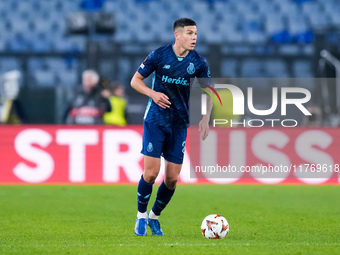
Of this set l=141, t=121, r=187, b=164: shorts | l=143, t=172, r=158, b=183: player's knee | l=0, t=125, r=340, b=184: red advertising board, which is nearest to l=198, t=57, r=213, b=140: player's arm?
l=141, t=121, r=187, b=164: shorts

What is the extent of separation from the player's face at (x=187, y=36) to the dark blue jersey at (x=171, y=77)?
0.15 m

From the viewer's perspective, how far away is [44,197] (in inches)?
400

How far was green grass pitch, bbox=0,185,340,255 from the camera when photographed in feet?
18.7

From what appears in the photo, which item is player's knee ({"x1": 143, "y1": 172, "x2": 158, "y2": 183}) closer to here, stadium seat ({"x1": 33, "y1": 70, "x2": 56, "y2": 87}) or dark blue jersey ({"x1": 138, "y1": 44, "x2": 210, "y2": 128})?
dark blue jersey ({"x1": 138, "y1": 44, "x2": 210, "y2": 128})

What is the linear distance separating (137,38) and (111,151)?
5.74 meters

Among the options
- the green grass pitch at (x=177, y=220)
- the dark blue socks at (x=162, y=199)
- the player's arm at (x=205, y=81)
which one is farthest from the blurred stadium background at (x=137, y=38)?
the dark blue socks at (x=162, y=199)

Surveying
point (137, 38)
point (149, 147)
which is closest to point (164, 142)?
point (149, 147)

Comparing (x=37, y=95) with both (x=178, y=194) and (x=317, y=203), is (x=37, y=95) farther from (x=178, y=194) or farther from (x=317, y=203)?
(x=317, y=203)

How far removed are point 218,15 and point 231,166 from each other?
6358 mm

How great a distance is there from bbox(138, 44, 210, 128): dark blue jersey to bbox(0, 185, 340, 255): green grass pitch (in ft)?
3.46

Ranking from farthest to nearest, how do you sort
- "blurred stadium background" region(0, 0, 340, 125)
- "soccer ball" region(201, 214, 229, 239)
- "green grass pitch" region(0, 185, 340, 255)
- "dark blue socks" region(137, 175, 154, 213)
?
"blurred stadium background" region(0, 0, 340, 125) → "dark blue socks" region(137, 175, 154, 213) → "soccer ball" region(201, 214, 229, 239) → "green grass pitch" region(0, 185, 340, 255)

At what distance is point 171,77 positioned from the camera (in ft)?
20.5

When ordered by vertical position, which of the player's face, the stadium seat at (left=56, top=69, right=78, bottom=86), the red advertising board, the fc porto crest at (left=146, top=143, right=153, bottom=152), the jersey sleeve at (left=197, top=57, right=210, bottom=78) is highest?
the player's face

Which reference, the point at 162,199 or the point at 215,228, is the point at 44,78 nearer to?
the point at 162,199
